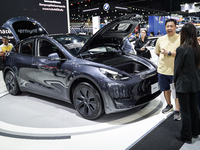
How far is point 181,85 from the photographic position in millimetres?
2201

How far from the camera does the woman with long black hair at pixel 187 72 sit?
2.14 metres

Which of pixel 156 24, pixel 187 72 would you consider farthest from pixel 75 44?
pixel 156 24

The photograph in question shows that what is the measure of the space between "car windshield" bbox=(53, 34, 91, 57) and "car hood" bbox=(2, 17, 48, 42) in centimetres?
203

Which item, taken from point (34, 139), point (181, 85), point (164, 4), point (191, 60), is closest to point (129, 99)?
point (181, 85)

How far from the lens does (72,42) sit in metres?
3.63

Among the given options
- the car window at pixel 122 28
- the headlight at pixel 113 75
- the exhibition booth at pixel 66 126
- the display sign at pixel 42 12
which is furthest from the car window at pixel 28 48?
the display sign at pixel 42 12

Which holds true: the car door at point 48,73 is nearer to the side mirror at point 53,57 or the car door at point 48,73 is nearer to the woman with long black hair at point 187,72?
the side mirror at point 53,57

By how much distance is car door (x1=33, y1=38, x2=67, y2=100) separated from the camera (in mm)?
3297

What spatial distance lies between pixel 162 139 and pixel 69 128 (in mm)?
1292

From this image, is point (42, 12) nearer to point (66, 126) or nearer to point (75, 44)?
point (75, 44)

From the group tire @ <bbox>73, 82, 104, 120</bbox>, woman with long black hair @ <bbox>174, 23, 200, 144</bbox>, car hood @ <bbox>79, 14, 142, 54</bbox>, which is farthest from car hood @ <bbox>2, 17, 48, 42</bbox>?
woman with long black hair @ <bbox>174, 23, 200, 144</bbox>

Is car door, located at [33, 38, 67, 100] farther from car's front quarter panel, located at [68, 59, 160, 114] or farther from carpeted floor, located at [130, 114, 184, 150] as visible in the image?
carpeted floor, located at [130, 114, 184, 150]

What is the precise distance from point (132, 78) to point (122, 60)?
0.68 metres

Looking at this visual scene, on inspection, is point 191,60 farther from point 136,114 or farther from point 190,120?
point 136,114
